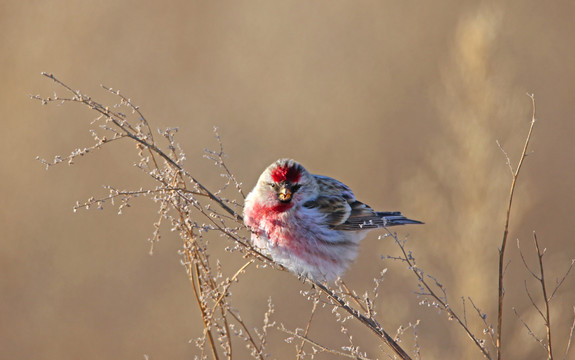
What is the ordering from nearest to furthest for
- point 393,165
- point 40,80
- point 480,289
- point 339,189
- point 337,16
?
point 339,189
point 480,289
point 393,165
point 40,80
point 337,16

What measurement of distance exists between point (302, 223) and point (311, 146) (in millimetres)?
2680

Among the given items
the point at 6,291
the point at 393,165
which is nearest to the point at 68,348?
the point at 6,291

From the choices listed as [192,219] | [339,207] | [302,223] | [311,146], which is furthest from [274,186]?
[311,146]

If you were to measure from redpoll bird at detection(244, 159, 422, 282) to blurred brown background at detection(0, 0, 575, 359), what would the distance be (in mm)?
667

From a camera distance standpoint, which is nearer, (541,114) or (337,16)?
(541,114)

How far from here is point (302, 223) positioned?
2.80m

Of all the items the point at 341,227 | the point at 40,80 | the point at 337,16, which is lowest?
the point at 341,227

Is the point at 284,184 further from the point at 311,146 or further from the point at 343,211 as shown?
the point at 311,146

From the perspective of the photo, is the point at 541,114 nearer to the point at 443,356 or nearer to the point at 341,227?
the point at 443,356

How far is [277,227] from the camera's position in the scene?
2.69 metres

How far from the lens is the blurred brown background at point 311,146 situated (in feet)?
12.3

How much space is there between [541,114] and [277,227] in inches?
137

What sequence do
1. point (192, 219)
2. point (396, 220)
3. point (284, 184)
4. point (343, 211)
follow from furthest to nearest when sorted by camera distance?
point (343, 211)
point (396, 220)
point (284, 184)
point (192, 219)

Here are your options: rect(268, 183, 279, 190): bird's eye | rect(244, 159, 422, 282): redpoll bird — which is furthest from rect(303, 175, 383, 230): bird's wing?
rect(268, 183, 279, 190): bird's eye
